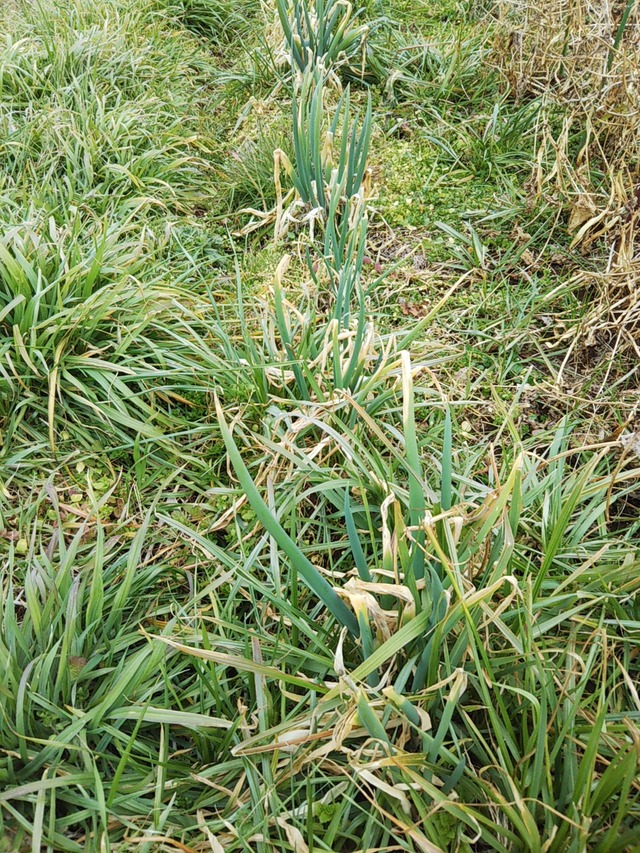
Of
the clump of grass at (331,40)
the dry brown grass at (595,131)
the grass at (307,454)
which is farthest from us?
the clump of grass at (331,40)

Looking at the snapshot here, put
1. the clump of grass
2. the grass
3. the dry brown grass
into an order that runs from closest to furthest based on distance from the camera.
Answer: the grass, the dry brown grass, the clump of grass

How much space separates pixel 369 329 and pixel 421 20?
279 cm

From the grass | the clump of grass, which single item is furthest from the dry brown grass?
the clump of grass

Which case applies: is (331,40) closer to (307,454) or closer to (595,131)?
(595,131)

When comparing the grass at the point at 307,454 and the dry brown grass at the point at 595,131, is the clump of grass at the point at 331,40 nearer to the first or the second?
the grass at the point at 307,454

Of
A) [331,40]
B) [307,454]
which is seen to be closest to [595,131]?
[331,40]

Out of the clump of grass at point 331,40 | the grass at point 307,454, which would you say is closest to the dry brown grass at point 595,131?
the grass at point 307,454

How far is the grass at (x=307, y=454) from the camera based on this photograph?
1267 millimetres

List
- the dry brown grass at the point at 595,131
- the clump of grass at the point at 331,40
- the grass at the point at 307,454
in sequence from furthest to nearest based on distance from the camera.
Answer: the clump of grass at the point at 331,40
the dry brown grass at the point at 595,131
the grass at the point at 307,454

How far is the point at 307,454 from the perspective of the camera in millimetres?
1866

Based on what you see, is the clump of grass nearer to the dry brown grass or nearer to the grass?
the grass

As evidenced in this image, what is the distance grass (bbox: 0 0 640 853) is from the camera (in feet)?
4.16

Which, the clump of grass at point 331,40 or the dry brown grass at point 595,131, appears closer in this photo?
A: the dry brown grass at point 595,131

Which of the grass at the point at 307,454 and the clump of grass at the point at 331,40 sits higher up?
the clump of grass at the point at 331,40
